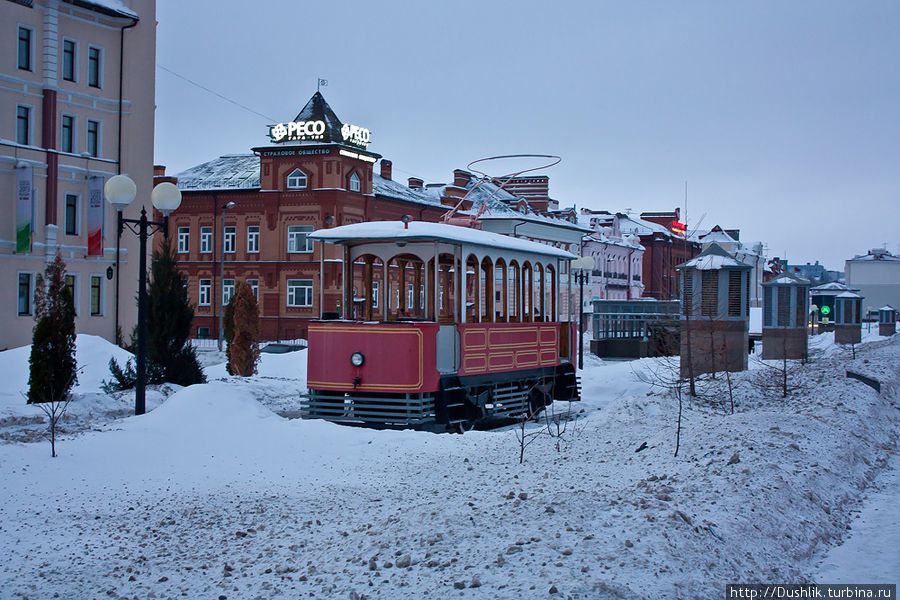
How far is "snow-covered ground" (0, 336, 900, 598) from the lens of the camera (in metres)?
6.61

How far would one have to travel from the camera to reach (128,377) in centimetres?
1972

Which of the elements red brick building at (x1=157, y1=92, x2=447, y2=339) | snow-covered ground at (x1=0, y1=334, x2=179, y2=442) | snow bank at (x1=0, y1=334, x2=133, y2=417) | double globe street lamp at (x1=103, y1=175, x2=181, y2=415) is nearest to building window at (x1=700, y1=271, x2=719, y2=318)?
snow-covered ground at (x1=0, y1=334, x2=179, y2=442)

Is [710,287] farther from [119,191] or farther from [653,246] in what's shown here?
[653,246]

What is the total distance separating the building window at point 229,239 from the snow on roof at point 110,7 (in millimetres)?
17206

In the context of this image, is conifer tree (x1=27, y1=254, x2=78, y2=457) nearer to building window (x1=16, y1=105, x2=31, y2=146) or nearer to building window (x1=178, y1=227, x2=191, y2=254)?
building window (x1=16, y1=105, x2=31, y2=146)

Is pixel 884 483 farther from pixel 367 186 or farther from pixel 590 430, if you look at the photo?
pixel 367 186

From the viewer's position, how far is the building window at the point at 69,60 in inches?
1257

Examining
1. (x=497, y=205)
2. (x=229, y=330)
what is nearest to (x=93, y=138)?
(x=229, y=330)

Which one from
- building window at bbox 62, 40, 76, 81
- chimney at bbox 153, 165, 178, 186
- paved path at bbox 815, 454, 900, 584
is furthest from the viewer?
chimney at bbox 153, 165, 178, 186

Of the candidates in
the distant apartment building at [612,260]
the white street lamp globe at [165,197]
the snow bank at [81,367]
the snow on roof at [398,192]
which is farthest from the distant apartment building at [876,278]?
the white street lamp globe at [165,197]

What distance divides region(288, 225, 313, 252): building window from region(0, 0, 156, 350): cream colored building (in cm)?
1347

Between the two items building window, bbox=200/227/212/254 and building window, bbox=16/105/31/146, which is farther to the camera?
building window, bbox=200/227/212/254

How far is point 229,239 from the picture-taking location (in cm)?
5016

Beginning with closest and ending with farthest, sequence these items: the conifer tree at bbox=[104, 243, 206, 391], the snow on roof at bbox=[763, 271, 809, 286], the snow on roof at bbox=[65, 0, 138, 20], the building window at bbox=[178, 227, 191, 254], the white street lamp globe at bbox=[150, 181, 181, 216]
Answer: the white street lamp globe at bbox=[150, 181, 181, 216]
the conifer tree at bbox=[104, 243, 206, 391]
the snow on roof at bbox=[763, 271, 809, 286]
the snow on roof at bbox=[65, 0, 138, 20]
the building window at bbox=[178, 227, 191, 254]
